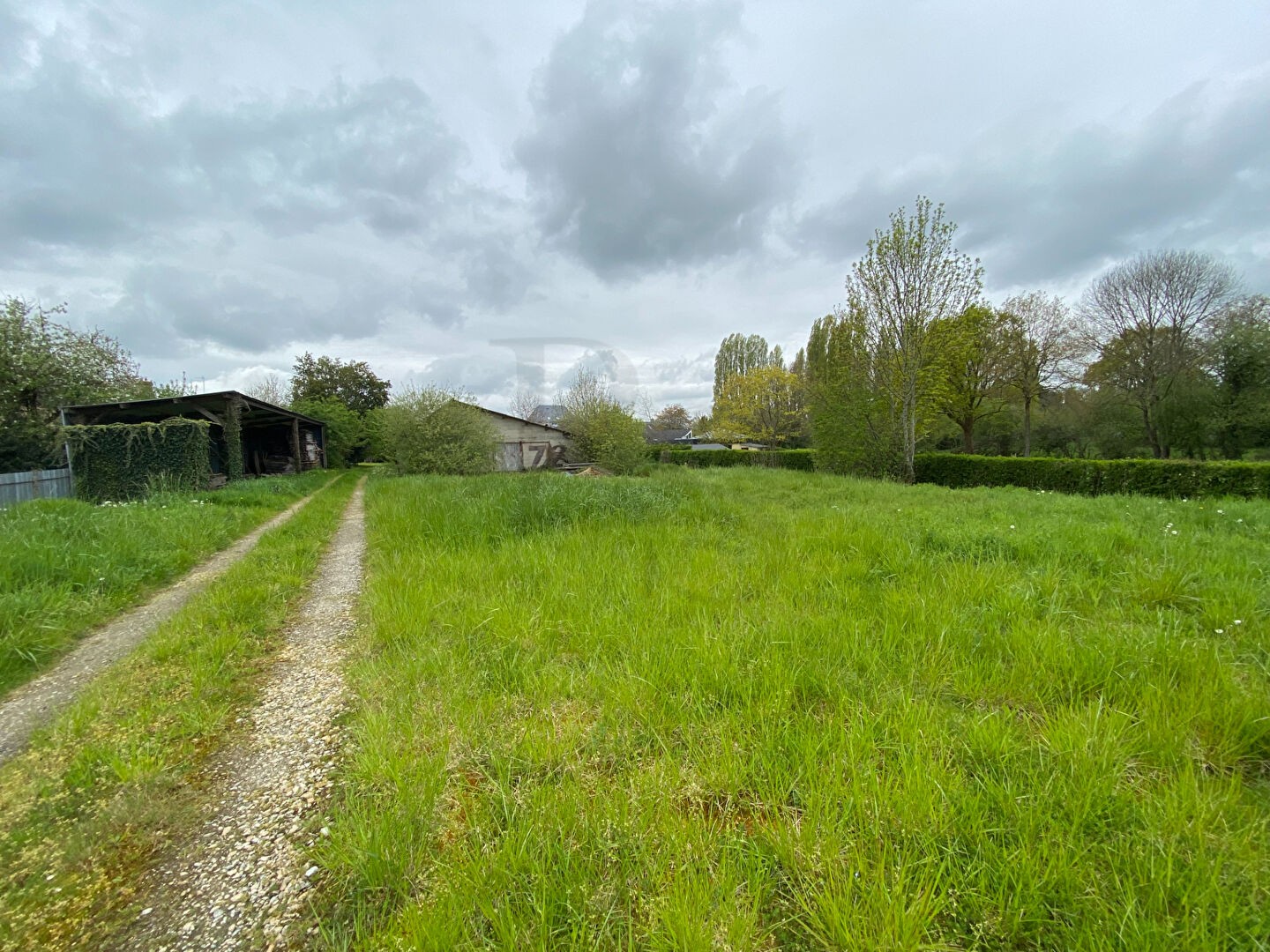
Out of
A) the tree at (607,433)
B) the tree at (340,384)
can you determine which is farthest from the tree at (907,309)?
the tree at (340,384)

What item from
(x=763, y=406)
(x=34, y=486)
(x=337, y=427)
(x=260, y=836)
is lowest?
(x=260, y=836)

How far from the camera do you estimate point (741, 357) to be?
1823 inches

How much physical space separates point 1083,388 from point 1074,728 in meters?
32.3

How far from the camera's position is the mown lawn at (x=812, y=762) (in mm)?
Result: 1316

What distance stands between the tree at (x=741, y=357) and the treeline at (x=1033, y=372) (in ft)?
63.9

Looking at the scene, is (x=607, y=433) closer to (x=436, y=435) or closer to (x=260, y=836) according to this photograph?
(x=436, y=435)

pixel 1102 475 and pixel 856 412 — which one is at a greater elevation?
pixel 856 412

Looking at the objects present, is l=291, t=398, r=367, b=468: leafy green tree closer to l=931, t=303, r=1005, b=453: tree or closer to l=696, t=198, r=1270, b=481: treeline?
l=696, t=198, r=1270, b=481: treeline

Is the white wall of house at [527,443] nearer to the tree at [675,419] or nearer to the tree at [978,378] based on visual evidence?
the tree at [978,378]

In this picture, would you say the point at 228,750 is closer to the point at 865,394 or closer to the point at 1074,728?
the point at 1074,728

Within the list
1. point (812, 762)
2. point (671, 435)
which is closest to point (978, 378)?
point (812, 762)

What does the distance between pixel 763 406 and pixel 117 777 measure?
3842 cm

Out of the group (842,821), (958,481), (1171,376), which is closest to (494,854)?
(842,821)

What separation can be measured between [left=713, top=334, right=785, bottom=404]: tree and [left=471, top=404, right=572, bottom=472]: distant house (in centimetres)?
2409
